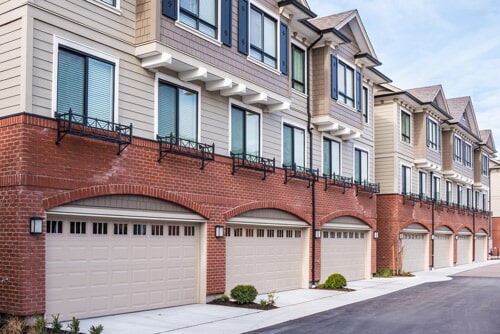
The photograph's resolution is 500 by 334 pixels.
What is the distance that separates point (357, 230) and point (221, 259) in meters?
11.1

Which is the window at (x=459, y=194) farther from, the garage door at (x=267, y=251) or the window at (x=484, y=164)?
the garage door at (x=267, y=251)

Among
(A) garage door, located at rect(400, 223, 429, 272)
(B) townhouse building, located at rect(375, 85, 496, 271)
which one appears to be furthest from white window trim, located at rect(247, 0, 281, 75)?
(A) garage door, located at rect(400, 223, 429, 272)

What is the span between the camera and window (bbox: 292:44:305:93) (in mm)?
22938

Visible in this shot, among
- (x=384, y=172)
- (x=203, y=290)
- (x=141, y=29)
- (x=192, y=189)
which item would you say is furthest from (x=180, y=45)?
(x=384, y=172)

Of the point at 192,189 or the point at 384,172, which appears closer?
the point at 192,189

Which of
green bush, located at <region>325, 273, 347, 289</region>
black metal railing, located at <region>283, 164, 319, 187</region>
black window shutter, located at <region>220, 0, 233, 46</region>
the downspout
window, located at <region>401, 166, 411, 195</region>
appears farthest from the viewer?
window, located at <region>401, 166, 411, 195</region>

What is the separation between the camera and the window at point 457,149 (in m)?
42.2

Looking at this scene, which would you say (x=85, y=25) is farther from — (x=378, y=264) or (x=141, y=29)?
(x=378, y=264)

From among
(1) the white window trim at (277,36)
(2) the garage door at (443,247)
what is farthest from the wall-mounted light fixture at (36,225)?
(2) the garage door at (443,247)

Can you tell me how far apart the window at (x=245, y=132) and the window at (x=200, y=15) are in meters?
2.97

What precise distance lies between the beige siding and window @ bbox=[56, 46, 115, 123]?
90cm

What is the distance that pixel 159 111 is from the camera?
1611 centimetres

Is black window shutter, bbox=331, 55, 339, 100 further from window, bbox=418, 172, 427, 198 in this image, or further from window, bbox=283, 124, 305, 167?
window, bbox=418, 172, 427, 198

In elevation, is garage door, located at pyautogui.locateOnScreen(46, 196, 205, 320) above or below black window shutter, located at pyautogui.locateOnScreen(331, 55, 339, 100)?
below
